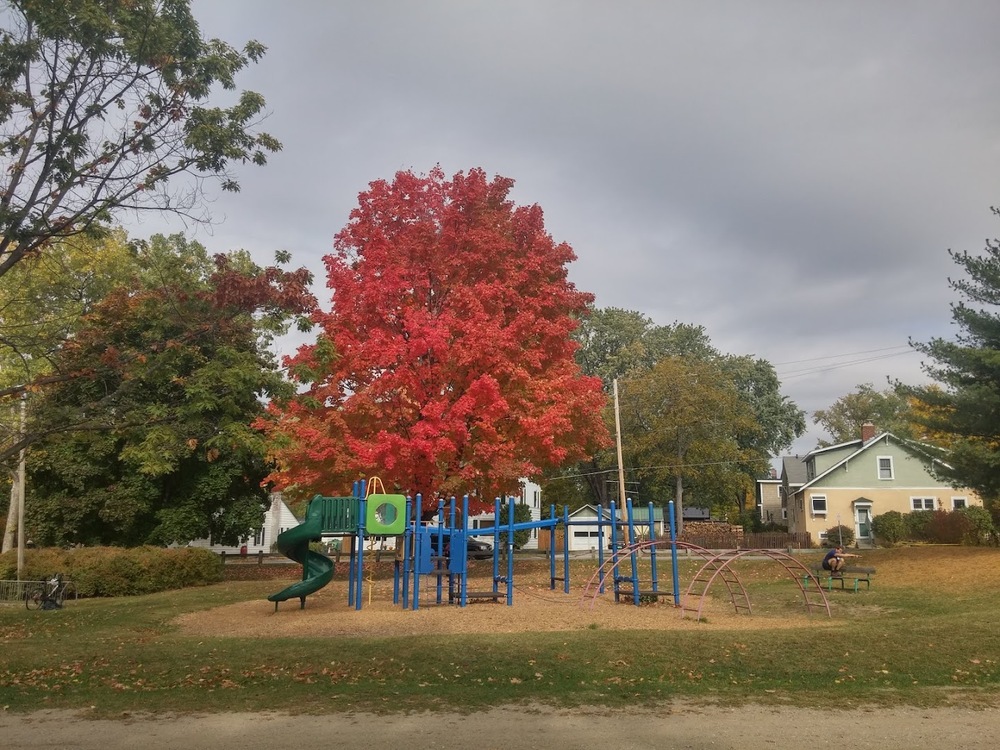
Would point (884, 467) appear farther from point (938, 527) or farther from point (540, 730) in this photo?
point (540, 730)

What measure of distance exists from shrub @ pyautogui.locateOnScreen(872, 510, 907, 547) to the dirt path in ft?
116

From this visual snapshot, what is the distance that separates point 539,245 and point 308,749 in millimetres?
19306

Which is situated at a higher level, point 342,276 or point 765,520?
point 342,276

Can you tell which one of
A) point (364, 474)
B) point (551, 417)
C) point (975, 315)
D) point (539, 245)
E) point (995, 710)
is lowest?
point (995, 710)

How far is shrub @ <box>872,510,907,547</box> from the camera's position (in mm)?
39744

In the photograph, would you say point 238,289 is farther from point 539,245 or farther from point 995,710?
point 539,245

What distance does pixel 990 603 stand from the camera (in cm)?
1645

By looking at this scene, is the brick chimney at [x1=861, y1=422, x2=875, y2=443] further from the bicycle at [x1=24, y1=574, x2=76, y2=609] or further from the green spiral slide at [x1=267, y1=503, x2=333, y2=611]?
the bicycle at [x1=24, y1=574, x2=76, y2=609]

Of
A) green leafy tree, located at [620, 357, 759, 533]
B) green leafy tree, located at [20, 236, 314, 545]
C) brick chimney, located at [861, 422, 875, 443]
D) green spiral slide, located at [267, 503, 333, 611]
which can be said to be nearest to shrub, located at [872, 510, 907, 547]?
brick chimney, located at [861, 422, 875, 443]

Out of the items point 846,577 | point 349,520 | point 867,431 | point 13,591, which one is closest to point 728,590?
point 846,577

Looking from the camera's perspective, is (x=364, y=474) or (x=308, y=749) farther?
(x=364, y=474)

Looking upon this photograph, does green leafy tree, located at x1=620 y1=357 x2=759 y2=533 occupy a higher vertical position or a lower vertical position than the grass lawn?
higher

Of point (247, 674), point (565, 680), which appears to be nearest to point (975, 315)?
point (565, 680)

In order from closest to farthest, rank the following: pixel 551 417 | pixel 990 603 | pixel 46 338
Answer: pixel 46 338 → pixel 990 603 → pixel 551 417
